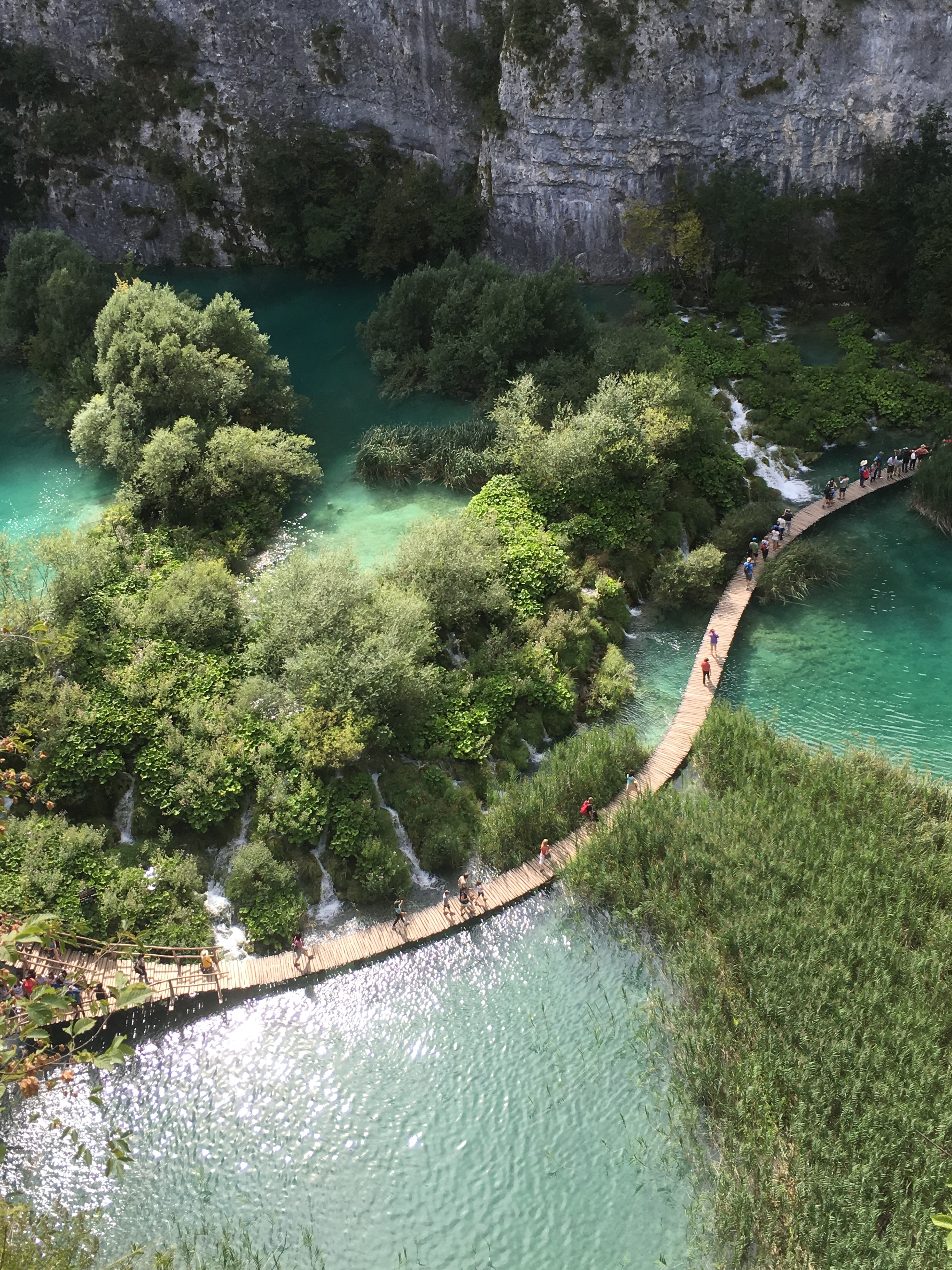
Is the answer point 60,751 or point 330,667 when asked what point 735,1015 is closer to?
point 330,667

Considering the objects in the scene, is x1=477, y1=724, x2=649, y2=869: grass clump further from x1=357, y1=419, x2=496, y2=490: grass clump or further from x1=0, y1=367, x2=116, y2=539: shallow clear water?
x1=0, y1=367, x2=116, y2=539: shallow clear water

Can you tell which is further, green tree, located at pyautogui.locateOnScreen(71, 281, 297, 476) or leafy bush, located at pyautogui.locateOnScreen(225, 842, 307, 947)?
green tree, located at pyautogui.locateOnScreen(71, 281, 297, 476)

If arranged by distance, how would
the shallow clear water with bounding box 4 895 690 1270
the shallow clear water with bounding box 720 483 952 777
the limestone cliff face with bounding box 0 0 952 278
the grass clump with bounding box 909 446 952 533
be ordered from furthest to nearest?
the limestone cliff face with bounding box 0 0 952 278 < the grass clump with bounding box 909 446 952 533 < the shallow clear water with bounding box 720 483 952 777 < the shallow clear water with bounding box 4 895 690 1270

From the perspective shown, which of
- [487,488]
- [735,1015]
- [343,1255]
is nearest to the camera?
[343,1255]

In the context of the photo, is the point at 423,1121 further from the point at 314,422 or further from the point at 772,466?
the point at 314,422

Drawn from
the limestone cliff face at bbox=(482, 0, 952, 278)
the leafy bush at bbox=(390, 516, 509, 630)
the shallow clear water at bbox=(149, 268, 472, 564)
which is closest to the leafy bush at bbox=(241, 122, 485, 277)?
the shallow clear water at bbox=(149, 268, 472, 564)

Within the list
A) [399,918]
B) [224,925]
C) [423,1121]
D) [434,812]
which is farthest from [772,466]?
[423,1121]

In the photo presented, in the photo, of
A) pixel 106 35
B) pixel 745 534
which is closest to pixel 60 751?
pixel 745 534
